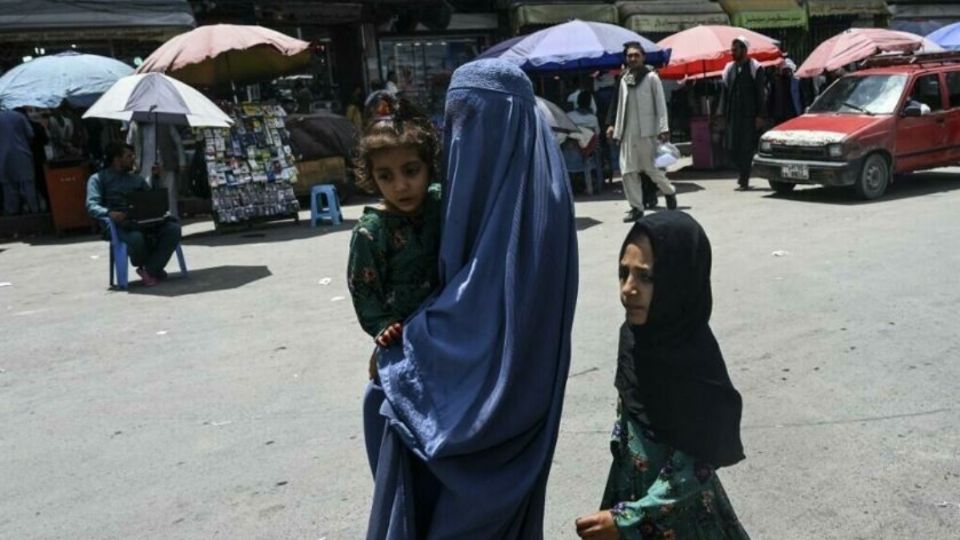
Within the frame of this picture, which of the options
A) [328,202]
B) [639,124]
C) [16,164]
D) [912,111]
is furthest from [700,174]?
[16,164]

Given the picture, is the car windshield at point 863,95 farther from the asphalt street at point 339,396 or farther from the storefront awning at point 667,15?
the storefront awning at point 667,15

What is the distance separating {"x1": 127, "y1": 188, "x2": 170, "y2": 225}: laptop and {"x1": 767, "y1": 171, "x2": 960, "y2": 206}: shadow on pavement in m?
7.81

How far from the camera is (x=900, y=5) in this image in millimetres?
26203

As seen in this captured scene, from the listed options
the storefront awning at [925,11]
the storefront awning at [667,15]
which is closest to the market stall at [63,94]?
the storefront awning at [667,15]

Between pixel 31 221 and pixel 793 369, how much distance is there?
37.6ft

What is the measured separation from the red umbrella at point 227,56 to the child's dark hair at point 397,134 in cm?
957

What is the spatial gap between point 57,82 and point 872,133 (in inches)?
412

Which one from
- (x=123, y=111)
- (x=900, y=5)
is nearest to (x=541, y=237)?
(x=123, y=111)

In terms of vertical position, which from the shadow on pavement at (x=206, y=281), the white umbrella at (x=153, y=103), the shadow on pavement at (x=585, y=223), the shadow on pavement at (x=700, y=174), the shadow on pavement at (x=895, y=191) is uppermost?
the white umbrella at (x=153, y=103)

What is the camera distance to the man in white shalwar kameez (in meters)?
10.5

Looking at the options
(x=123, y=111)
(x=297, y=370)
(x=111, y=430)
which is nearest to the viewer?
(x=111, y=430)

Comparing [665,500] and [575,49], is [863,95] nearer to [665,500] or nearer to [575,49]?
[575,49]

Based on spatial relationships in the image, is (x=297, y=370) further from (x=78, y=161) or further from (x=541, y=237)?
(x=78, y=161)

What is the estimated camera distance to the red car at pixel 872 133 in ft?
37.7
